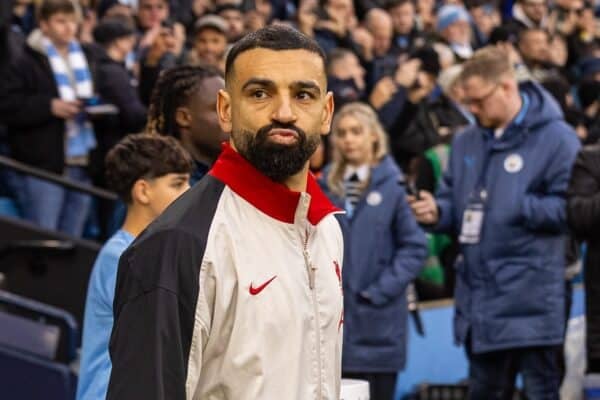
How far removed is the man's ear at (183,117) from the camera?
5.22 m

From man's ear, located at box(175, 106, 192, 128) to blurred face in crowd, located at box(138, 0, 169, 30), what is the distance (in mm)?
6969

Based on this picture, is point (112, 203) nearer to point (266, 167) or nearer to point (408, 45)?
point (408, 45)

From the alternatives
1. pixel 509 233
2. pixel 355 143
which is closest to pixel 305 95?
pixel 509 233

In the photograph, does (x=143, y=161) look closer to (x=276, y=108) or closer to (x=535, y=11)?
(x=276, y=108)

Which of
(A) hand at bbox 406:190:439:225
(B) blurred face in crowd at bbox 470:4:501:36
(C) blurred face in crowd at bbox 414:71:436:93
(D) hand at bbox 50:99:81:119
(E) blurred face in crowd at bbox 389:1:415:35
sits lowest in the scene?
(A) hand at bbox 406:190:439:225

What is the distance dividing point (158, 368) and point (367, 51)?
11488 millimetres

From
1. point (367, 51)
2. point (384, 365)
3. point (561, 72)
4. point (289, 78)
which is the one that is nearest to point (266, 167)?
point (289, 78)

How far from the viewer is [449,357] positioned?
10.1m

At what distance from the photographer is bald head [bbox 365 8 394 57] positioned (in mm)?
14523

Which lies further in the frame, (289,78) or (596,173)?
(596,173)

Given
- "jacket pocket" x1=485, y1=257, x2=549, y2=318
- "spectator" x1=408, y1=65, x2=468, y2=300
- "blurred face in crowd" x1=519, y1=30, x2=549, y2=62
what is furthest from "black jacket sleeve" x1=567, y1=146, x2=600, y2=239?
"blurred face in crowd" x1=519, y1=30, x2=549, y2=62

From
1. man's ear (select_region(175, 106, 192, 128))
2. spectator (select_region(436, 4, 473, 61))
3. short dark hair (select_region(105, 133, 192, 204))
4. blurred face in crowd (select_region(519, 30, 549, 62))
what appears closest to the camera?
short dark hair (select_region(105, 133, 192, 204))

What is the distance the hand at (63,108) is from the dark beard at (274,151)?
670 cm

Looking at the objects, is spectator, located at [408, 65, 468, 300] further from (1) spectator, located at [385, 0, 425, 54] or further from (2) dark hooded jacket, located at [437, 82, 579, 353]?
(1) spectator, located at [385, 0, 425, 54]
